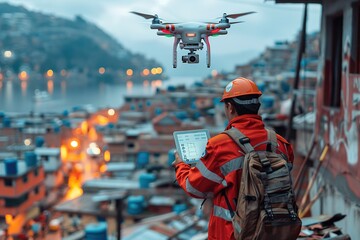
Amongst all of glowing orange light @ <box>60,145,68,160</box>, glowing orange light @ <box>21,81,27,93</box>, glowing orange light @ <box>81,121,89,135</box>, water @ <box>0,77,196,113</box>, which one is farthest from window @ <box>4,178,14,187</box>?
glowing orange light @ <box>21,81,27,93</box>

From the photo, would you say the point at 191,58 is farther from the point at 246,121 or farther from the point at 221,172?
the point at 221,172

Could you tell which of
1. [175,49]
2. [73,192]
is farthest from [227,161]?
[73,192]

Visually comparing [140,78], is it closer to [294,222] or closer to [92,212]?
[92,212]

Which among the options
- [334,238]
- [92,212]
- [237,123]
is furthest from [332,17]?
[92,212]

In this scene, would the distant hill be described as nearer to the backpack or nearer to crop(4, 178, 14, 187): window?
crop(4, 178, 14, 187): window

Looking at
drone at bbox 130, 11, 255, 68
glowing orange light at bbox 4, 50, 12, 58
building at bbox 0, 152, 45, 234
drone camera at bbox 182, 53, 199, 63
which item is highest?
glowing orange light at bbox 4, 50, 12, 58

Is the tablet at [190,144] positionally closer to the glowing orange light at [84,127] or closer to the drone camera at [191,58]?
the drone camera at [191,58]
